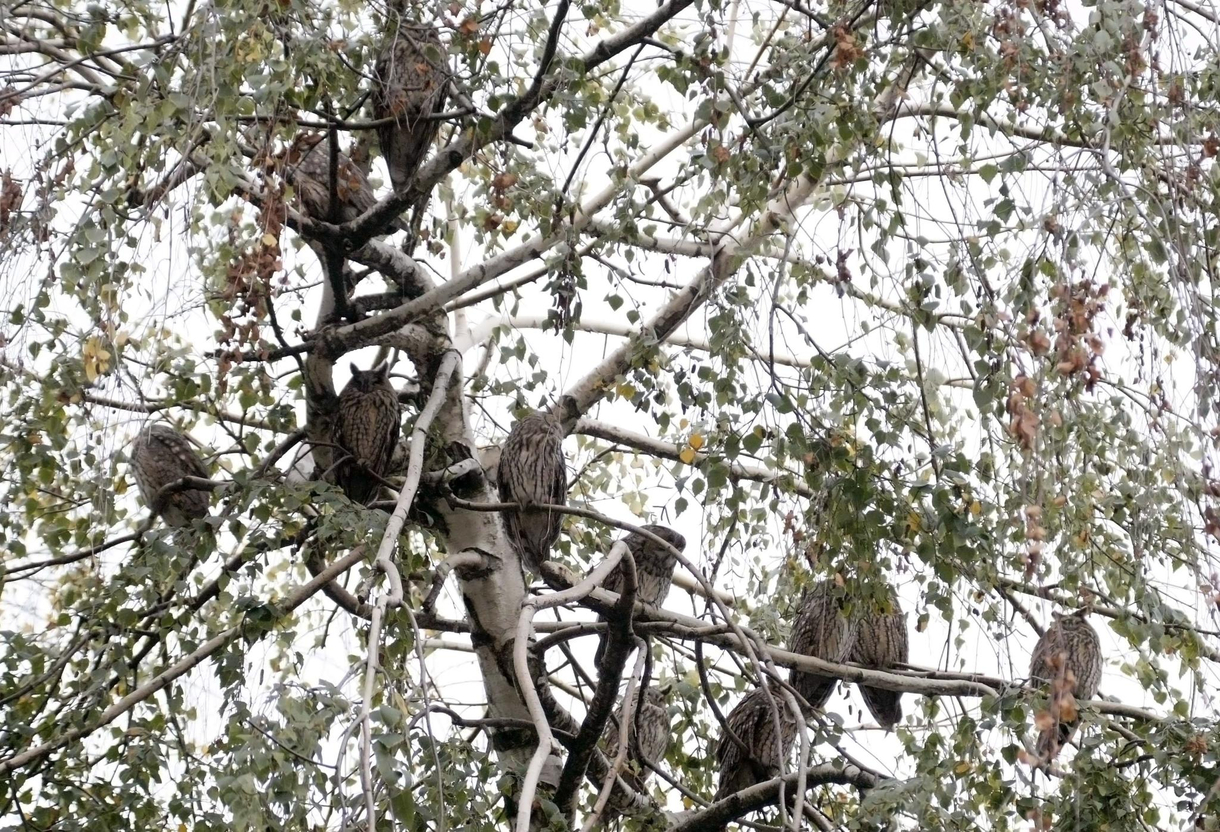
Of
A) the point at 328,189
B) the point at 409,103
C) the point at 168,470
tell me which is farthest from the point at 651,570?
the point at 409,103

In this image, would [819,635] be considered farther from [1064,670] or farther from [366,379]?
[1064,670]

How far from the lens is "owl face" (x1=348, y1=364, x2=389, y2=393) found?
438 centimetres

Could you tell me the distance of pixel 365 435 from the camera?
4.27m

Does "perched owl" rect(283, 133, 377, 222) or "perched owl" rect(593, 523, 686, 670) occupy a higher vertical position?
"perched owl" rect(283, 133, 377, 222)

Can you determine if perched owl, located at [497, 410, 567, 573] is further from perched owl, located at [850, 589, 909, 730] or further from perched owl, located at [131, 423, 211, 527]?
perched owl, located at [850, 589, 909, 730]

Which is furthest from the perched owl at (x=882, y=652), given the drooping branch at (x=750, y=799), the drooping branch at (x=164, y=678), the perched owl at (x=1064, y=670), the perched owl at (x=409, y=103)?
the perched owl at (x=409, y=103)

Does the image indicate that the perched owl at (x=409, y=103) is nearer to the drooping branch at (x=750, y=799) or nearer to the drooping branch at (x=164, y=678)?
the drooping branch at (x=164, y=678)

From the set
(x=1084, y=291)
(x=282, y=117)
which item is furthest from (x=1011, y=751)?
(x=282, y=117)

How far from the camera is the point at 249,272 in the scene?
2.90 m

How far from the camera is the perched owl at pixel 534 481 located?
14.6ft

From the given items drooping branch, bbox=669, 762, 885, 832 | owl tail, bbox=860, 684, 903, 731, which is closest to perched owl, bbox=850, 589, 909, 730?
owl tail, bbox=860, 684, 903, 731

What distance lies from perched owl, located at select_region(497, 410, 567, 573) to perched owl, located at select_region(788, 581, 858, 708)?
→ 90 cm

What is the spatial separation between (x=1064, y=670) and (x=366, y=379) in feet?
9.57

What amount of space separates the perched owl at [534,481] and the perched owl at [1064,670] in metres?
1.58
